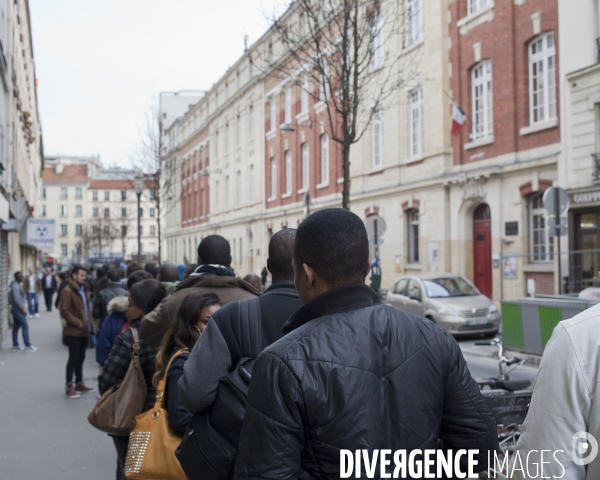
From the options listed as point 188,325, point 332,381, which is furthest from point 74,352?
point 332,381

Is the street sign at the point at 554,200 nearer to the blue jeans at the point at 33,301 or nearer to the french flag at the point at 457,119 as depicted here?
the french flag at the point at 457,119

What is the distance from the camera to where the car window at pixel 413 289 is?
17.6 metres

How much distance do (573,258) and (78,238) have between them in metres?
110

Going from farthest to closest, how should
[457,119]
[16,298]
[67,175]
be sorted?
[67,175]
[457,119]
[16,298]

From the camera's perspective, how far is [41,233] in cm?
2334

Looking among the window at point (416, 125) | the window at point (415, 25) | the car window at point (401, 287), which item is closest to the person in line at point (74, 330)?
the car window at point (401, 287)

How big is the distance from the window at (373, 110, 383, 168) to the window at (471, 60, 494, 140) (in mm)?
6009

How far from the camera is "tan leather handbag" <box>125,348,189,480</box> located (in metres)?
3.53

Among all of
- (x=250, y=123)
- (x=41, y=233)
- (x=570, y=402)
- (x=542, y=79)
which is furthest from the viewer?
(x=250, y=123)

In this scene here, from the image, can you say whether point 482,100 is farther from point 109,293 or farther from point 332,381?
point 332,381

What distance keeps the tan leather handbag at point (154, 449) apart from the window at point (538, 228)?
18.2 m

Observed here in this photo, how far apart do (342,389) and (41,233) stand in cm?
2325

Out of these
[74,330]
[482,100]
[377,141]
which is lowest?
[74,330]

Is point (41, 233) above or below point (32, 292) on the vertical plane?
above
